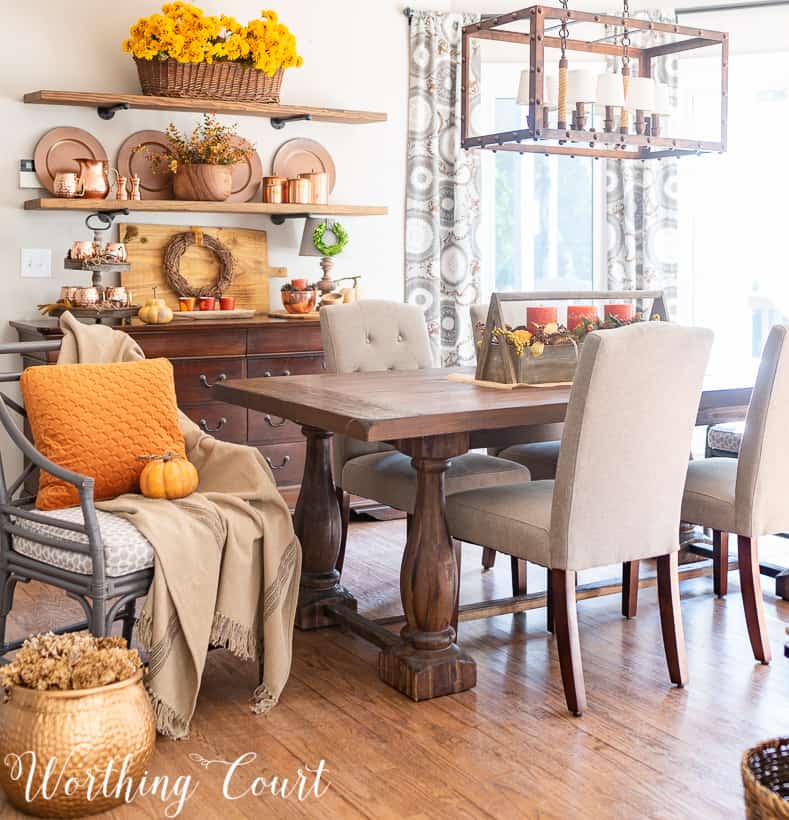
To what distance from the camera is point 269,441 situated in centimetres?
491

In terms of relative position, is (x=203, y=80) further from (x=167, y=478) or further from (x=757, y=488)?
(x=757, y=488)

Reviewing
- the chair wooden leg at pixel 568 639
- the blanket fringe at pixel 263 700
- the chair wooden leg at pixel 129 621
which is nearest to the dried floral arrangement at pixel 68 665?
the blanket fringe at pixel 263 700

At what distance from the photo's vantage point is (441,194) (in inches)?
225

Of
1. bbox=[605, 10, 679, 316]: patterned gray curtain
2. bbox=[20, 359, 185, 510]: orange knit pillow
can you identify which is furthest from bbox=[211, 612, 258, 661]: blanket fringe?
bbox=[605, 10, 679, 316]: patterned gray curtain

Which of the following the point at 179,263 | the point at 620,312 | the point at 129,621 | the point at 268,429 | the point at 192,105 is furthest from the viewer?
the point at 179,263

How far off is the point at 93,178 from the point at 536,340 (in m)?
2.27

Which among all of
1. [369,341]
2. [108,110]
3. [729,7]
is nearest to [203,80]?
[108,110]

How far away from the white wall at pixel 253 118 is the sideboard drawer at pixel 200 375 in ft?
2.19

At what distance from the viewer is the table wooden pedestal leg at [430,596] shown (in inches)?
117

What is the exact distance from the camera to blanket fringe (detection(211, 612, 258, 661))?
289 cm

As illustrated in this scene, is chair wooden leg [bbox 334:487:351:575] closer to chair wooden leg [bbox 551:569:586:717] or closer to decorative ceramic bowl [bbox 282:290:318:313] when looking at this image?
chair wooden leg [bbox 551:569:586:717]

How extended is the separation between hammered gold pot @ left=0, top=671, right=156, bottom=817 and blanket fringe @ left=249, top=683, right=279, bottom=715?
1.89 feet

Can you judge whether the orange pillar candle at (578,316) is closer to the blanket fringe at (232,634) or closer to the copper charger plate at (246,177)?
the blanket fringe at (232,634)

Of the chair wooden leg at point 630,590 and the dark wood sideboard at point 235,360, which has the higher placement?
the dark wood sideboard at point 235,360
